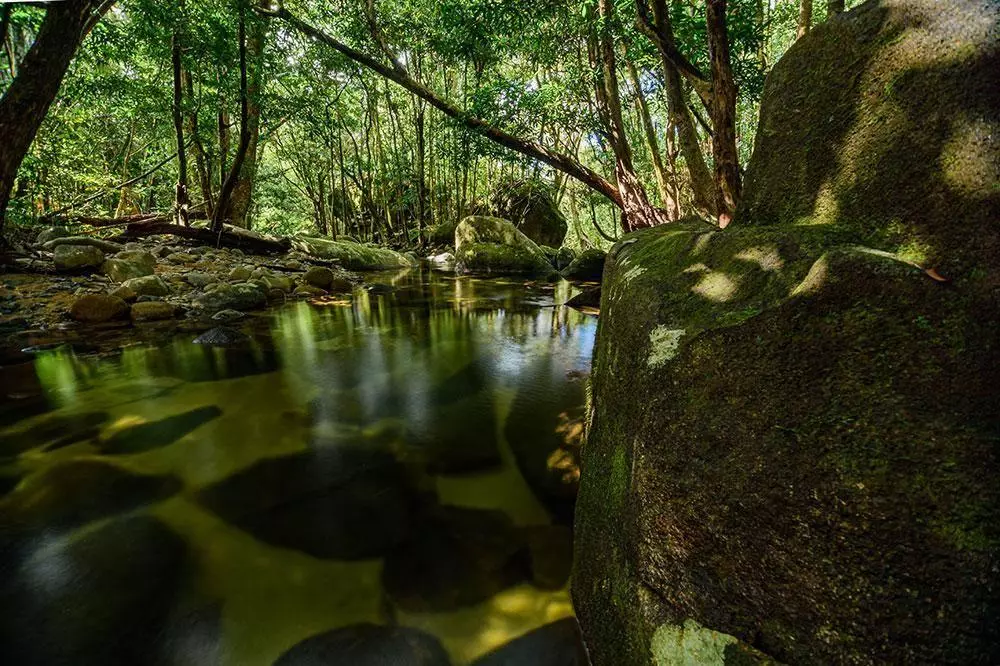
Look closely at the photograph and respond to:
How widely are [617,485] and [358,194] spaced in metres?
27.3

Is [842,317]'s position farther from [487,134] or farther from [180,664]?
[487,134]

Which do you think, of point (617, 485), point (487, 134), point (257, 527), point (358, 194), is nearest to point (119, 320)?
point (257, 527)

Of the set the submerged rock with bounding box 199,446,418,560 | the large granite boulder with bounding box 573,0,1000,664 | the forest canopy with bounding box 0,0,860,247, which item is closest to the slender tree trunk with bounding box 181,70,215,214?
the forest canopy with bounding box 0,0,860,247

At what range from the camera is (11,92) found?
455 cm

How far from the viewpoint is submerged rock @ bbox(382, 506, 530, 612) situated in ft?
5.61

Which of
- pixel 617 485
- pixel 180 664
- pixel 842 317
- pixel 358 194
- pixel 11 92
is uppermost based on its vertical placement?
pixel 358 194

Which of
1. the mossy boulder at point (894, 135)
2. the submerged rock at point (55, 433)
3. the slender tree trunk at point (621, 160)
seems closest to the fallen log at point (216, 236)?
the submerged rock at point (55, 433)

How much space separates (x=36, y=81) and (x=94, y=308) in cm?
261

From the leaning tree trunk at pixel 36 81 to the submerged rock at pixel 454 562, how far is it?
20.5 feet

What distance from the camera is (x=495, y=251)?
14.1 meters

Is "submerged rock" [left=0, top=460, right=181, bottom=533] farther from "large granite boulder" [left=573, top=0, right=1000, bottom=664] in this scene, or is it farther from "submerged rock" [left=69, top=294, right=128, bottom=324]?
"submerged rock" [left=69, top=294, right=128, bottom=324]

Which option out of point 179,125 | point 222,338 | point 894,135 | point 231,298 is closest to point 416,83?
point 231,298

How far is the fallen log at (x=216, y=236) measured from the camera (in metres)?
9.34

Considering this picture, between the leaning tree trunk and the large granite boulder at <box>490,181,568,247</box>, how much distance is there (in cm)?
1578
